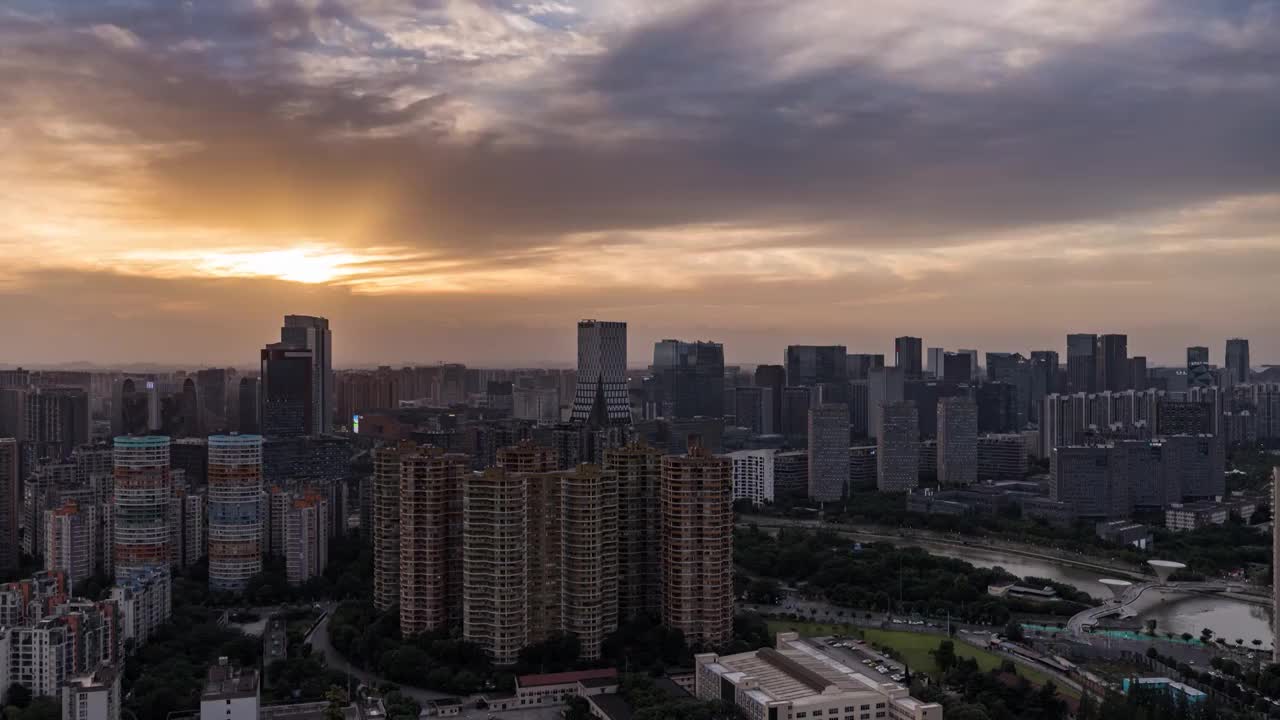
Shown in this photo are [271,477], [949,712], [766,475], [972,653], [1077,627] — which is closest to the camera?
[949,712]

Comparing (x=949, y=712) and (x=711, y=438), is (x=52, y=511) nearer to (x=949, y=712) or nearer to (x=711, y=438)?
(x=949, y=712)

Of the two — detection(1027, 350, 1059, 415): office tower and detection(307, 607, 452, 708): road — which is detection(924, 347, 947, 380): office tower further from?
detection(307, 607, 452, 708): road

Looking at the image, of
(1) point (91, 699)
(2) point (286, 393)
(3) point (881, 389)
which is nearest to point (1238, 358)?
(3) point (881, 389)

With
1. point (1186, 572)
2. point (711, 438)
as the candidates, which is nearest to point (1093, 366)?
point (711, 438)

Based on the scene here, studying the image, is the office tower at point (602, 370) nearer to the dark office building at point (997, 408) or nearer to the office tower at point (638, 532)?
the office tower at point (638, 532)

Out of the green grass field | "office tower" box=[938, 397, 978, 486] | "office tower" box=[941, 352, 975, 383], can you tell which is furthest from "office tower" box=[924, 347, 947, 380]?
the green grass field

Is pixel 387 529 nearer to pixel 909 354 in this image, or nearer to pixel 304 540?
pixel 304 540
